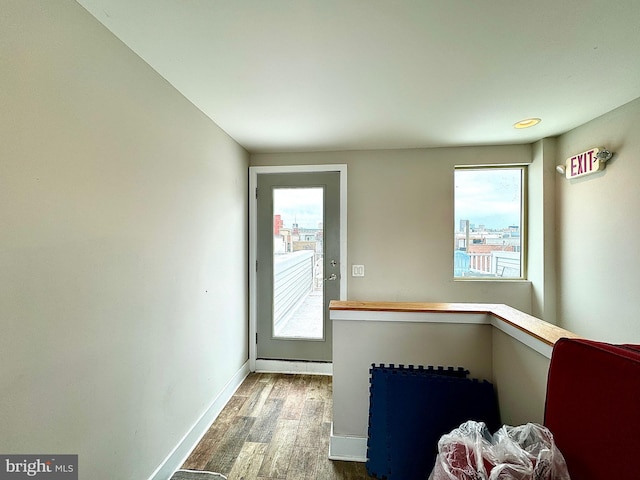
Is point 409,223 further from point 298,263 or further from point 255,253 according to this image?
point 255,253

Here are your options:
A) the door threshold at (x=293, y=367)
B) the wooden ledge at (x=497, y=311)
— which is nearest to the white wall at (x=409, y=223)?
the door threshold at (x=293, y=367)

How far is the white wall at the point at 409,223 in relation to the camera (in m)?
2.78

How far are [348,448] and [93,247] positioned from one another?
5.91 feet

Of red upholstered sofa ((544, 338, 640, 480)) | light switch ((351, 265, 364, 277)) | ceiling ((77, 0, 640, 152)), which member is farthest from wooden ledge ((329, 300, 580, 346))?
ceiling ((77, 0, 640, 152))

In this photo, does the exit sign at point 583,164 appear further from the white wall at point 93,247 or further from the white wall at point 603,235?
the white wall at point 93,247

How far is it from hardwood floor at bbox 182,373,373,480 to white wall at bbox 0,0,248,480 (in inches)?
10.4

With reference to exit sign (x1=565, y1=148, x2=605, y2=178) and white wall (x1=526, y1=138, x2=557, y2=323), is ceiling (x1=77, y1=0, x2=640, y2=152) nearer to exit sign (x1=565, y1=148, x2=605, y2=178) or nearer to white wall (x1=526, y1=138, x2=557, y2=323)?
exit sign (x1=565, y1=148, x2=605, y2=178)

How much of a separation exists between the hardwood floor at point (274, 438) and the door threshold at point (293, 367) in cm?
22

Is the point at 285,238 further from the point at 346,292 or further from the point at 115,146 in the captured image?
the point at 115,146

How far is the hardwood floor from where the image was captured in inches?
64.8

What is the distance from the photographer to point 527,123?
87.4 inches

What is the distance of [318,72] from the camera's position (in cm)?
152

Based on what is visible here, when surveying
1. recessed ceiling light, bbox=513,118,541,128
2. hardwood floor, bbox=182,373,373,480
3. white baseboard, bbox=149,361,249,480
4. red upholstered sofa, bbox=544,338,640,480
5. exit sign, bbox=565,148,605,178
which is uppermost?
recessed ceiling light, bbox=513,118,541,128

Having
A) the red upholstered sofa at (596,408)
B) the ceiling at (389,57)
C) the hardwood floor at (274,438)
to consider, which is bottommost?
the hardwood floor at (274,438)
